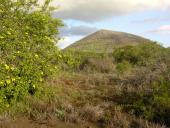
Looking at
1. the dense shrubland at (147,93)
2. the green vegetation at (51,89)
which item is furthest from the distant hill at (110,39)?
the green vegetation at (51,89)

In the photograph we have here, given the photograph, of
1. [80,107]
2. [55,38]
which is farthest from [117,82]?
[80,107]

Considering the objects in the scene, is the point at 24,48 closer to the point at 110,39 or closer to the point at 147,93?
the point at 147,93

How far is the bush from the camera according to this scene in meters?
10.1

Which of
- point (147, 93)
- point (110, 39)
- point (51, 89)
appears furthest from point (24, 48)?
point (110, 39)

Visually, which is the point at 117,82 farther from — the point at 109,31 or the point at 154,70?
the point at 109,31

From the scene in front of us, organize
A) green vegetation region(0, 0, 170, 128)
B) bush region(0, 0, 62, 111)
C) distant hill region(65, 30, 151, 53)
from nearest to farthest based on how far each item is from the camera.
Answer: green vegetation region(0, 0, 170, 128) < bush region(0, 0, 62, 111) < distant hill region(65, 30, 151, 53)

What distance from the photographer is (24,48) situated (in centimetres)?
1068

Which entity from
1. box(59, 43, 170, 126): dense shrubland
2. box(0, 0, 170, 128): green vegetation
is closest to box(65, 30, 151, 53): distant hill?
box(59, 43, 170, 126): dense shrubland

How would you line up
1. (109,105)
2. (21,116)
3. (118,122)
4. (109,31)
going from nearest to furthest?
(118,122), (21,116), (109,105), (109,31)

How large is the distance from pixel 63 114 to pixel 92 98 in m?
1.94

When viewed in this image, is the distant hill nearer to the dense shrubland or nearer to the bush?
the dense shrubland

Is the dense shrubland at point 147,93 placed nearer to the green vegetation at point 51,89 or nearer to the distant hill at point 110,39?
the green vegetation at point 51,89

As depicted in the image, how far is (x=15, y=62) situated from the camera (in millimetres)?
10539

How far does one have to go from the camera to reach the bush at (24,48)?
10.1m
